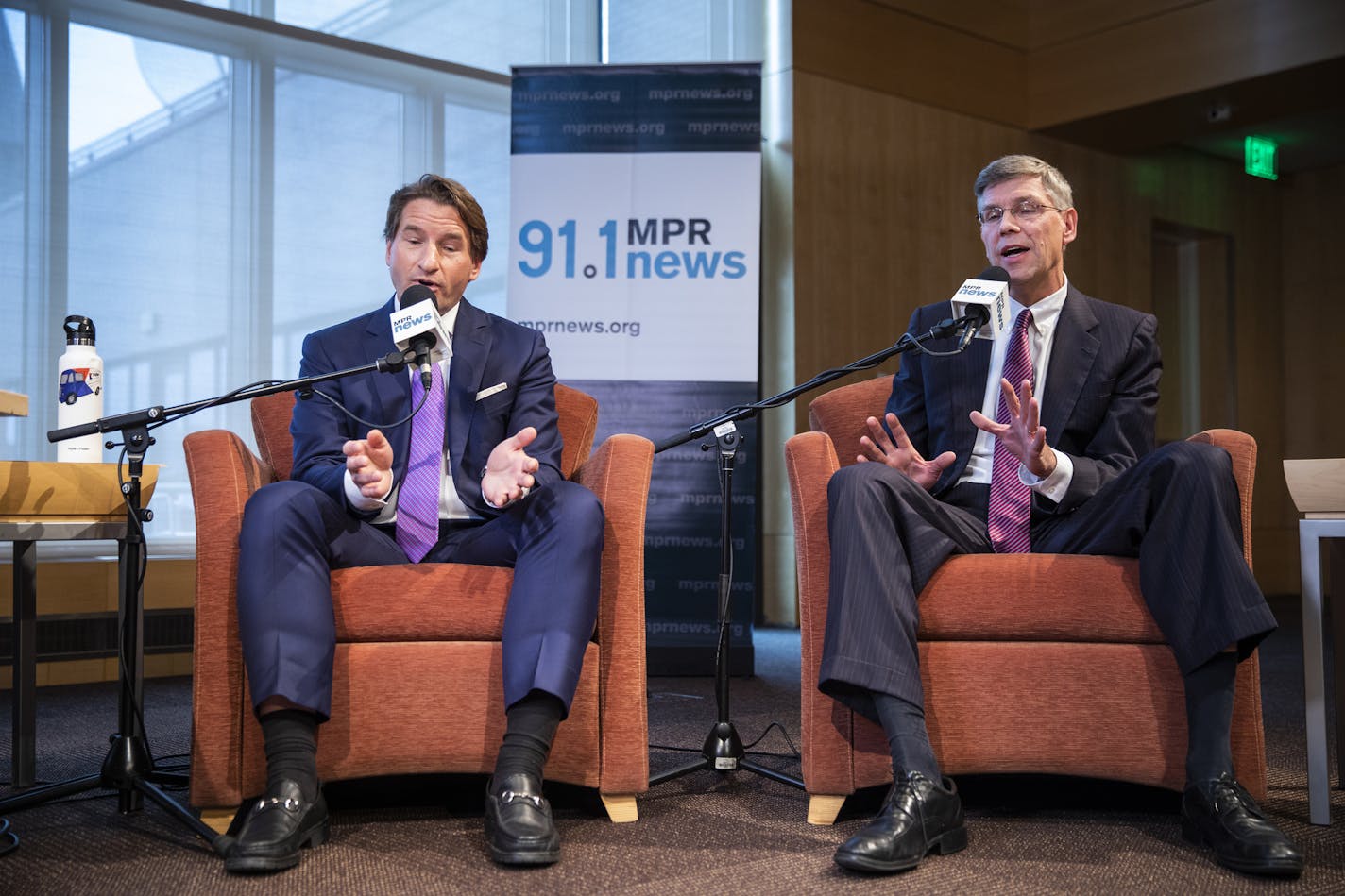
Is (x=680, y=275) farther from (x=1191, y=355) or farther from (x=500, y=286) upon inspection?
(x=1191, y=355)

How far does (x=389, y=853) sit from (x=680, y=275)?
2776mm

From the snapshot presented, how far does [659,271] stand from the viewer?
432cm

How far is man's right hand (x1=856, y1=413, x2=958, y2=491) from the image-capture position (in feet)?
7.75

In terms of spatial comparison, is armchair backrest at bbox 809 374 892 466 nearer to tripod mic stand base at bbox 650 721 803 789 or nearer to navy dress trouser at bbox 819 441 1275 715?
navy dress trouser at bbox 819 441 1275 715

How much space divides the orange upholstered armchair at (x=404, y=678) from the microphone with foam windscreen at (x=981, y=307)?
30.0 inches

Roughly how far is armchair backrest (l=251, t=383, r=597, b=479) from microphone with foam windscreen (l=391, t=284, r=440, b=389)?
0.59 m

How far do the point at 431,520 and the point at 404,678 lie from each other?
0.35m

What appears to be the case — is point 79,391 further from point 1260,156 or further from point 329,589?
point 1260,156

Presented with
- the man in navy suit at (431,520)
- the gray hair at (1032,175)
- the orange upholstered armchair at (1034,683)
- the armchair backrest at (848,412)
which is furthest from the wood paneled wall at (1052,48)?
the orange upholstered armchair at (1034,683)

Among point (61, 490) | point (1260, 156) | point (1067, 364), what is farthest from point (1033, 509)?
point (1260, 156)

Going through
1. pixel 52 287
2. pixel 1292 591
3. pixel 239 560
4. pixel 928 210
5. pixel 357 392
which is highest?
pixel 928 210

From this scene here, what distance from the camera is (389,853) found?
190cm

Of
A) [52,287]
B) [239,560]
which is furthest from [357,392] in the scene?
[52,287]

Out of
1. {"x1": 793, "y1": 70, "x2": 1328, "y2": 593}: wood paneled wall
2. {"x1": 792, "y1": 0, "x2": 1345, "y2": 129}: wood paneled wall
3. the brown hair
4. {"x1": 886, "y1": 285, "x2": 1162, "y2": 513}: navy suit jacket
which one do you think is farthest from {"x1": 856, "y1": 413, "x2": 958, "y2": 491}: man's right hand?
{"x1": 792, "y1": 0, "x2": 1345, "y2": 129}: wood paneled wall
